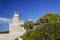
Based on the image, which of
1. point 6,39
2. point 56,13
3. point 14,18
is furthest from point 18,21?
point 6,39

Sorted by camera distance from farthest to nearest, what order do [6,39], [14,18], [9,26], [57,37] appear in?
[14,18] < [9,26] < [6,39] < [57,37]

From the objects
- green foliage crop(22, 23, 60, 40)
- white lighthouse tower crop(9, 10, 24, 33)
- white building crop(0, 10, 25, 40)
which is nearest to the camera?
Result: green foliage crop(22, 23, 60, 40)

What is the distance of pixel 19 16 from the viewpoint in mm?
22891

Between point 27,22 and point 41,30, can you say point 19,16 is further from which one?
point 41,30

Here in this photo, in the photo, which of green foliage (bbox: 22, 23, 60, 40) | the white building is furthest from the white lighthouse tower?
green foliage (bbox: 22, 23, 60, 40)

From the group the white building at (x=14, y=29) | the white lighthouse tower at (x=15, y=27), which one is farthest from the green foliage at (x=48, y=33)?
the white lighthouse tower at (x=15, y=27)

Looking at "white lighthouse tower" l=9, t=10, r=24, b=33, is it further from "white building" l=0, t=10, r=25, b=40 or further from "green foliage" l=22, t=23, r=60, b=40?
"green foliage" l=22, t=23, r=60, b=40

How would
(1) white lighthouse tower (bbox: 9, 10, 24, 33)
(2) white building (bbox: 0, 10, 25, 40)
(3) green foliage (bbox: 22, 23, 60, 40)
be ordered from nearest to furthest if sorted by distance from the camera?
1. (3) green foliage (bbox: 22, 23, 60, 40)
2. (2) white building (bbox: 0, 10, 25, 40)
3. (1) white lighthouse tower (bbox: 9, 10, 24, 33)

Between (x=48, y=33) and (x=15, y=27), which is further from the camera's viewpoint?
(x=15, y=27)

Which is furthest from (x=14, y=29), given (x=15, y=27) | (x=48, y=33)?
(x=48, y=33)

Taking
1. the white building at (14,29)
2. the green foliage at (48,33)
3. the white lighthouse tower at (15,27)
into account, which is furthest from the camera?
the white lighthouse tower at (15,27)

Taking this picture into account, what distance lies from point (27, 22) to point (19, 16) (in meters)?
0.97

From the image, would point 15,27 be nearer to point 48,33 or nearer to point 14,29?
point 14,29

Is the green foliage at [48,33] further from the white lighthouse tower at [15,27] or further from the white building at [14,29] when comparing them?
the white lighthouse tower at [15,27]
